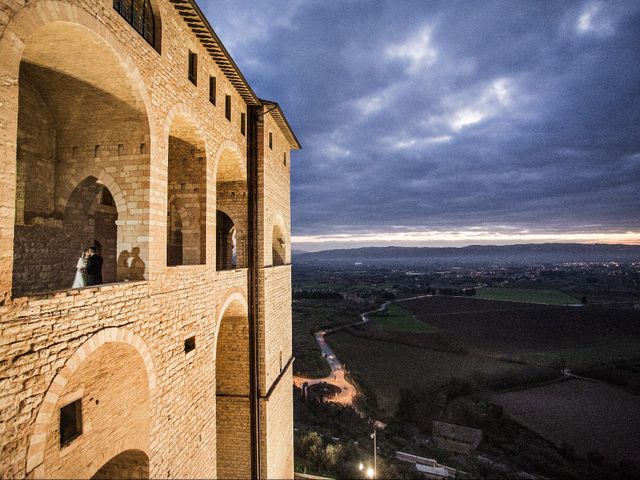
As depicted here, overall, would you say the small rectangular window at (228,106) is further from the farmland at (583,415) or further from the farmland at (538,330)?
the farmland at (538,330)

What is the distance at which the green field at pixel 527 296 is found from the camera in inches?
3310

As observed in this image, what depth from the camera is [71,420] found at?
545 centimetres

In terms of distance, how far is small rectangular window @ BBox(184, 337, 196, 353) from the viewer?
22.2 feet

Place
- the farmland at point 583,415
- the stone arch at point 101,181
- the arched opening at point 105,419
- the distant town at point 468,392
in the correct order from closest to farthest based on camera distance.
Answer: the arched opening at point 105,419
the stone arch at point 101,181
the distant town at point 468,392
the farmland at point 583,415

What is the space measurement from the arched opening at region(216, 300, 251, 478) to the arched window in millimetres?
6659

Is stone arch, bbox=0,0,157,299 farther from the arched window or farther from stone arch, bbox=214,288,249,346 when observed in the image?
stone arch, bbox=214,288,249,346

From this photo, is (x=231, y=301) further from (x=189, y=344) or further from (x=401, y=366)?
(x=401, y=366)

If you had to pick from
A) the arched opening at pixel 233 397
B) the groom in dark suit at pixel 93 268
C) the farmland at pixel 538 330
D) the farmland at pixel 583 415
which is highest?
the groom in dark suit at pixel 93 268

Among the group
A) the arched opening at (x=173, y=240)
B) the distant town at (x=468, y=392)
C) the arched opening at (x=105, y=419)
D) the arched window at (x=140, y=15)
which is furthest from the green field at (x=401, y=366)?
the arched window at (x=140, y=15)

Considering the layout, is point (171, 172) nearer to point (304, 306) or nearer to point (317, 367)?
point (317, 367)

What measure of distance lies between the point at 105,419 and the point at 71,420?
51cm

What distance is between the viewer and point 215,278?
309 inches

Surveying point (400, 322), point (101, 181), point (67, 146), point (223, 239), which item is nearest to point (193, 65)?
point (67, 146)

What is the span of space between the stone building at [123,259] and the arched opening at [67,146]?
0.03 metres
